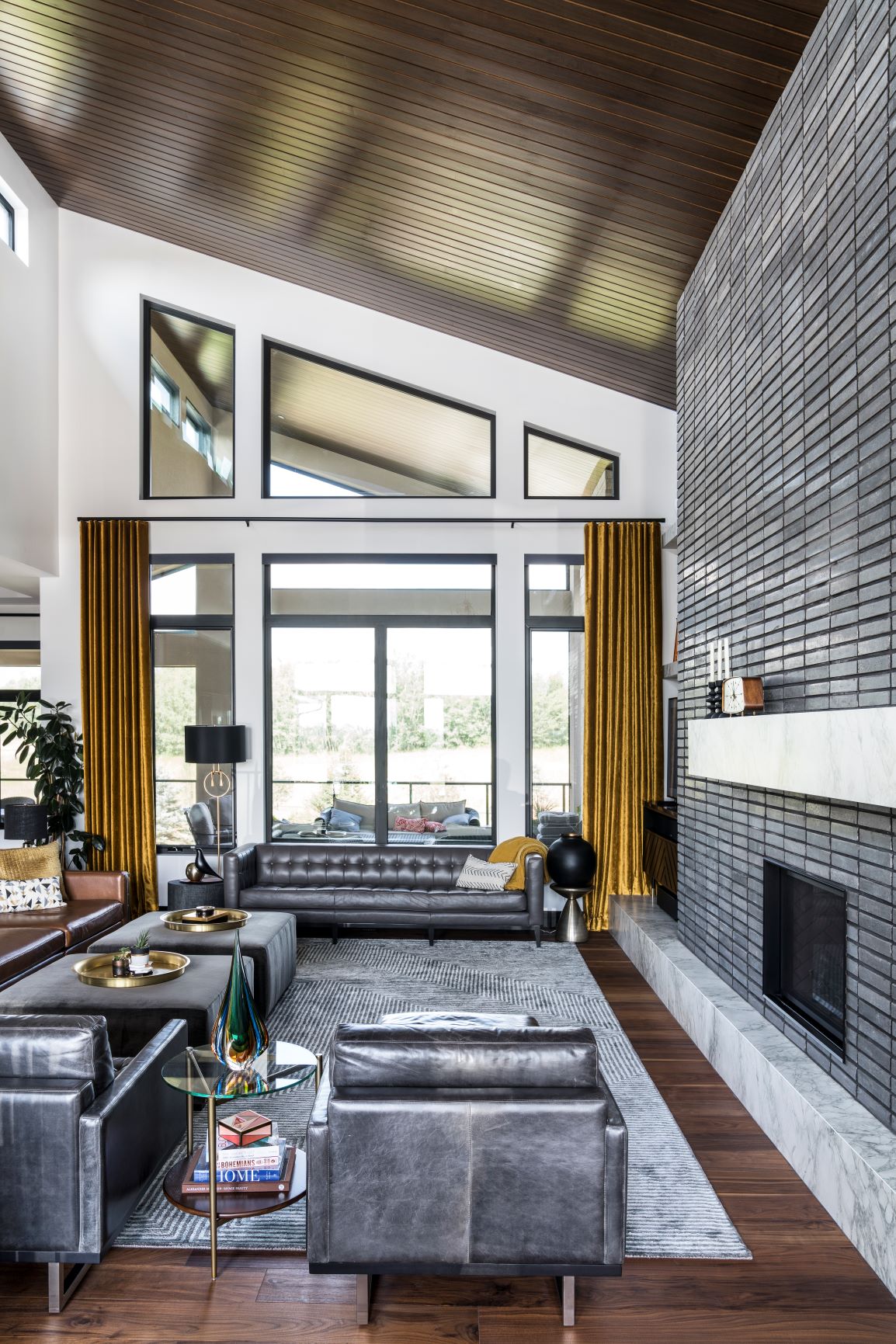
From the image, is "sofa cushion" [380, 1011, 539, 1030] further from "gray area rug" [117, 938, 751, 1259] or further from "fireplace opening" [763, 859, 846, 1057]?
"fireplace opening" [763, 859, 846, 1057]

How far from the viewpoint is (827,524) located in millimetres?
3479

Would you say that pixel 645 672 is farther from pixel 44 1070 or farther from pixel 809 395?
pixel 44 1070

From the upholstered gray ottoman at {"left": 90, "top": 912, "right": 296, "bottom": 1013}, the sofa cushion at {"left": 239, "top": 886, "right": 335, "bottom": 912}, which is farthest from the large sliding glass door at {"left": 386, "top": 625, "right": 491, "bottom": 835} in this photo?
the upholstered gray ottoman at {"left": 90, "top": 912, "right": 296, "bottom": 1013}

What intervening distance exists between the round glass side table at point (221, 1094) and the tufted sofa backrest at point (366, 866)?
12.2ft

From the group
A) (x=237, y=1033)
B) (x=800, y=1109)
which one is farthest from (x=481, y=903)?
(x=237, y=1033)

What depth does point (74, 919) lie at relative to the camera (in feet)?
19.2

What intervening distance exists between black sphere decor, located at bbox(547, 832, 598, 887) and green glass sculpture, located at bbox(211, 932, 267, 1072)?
398 cm

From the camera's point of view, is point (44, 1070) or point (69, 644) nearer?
point (44, 1070)

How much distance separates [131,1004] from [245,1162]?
124 centimetres

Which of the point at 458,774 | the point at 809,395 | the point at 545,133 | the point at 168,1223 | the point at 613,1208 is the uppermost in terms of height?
the point at 545,133

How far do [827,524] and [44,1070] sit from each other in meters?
3.19

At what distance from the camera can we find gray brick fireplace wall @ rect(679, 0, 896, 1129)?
9.92 feet

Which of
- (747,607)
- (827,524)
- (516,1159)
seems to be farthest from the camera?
(747,607)

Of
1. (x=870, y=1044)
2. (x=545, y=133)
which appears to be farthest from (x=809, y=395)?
(x=870, y=1044)
